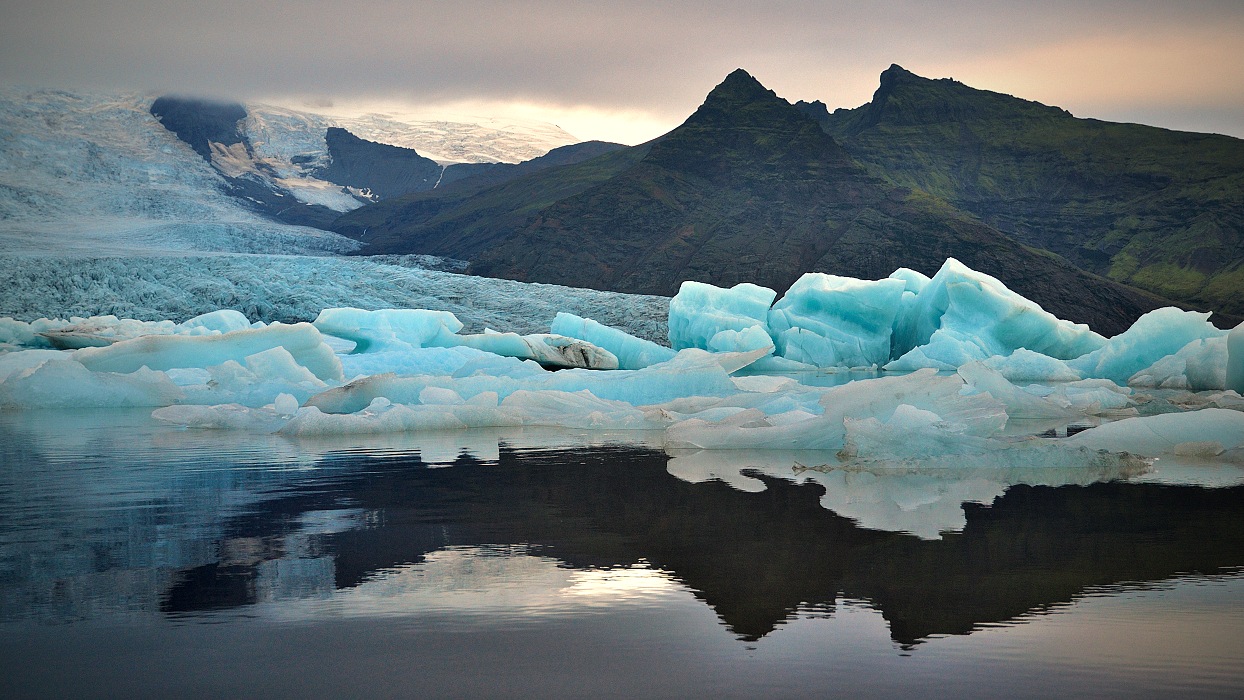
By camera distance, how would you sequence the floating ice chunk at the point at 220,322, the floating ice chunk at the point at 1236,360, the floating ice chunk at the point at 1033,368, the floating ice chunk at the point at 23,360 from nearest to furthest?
the floating ice chunk at the point at 1236,360 < the floating ice chunk at the point at 23,360 < the floating ice chunk at the point at 1033,368 < the floating ice chunk at the point at 220,322

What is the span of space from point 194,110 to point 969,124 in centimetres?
8152

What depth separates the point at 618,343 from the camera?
70.6 ft

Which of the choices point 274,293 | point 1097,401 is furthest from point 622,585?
point 274,293

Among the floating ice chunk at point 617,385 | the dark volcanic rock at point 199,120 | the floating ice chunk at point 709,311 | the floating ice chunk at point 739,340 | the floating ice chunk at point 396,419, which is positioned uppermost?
the dark volcanic rock at point 199,120

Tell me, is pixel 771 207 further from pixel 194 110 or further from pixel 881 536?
pixel 881 536

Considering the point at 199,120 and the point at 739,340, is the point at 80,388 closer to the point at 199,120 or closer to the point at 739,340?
the point at 739,340

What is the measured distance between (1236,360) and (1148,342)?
6265 mm

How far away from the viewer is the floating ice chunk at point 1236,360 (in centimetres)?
1173

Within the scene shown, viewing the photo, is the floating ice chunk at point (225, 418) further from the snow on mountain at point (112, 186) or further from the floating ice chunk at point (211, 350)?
the snow on mountain at point (112, 186)

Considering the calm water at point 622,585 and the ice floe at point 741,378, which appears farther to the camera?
the ice floe at point 741,378

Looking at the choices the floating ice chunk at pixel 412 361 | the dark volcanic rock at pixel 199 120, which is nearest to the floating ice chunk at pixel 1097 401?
the floating ice chunk at pixel 412 361

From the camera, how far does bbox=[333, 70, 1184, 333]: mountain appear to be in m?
71.6

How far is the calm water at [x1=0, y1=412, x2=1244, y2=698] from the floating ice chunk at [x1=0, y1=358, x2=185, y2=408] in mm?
5850

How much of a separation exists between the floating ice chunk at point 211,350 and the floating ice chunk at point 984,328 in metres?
13.0
